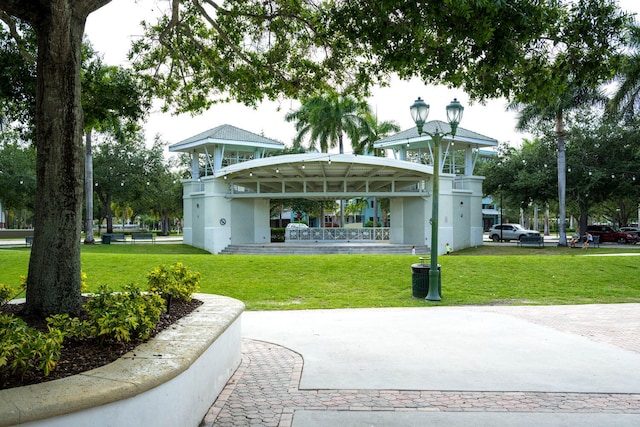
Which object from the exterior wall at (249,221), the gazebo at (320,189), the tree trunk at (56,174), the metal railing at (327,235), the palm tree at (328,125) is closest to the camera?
the tree trunk at (56,174)

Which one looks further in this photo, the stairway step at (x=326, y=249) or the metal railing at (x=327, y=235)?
the metal railing at (x=327, y=235)

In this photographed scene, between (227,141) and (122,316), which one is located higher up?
(227,141)

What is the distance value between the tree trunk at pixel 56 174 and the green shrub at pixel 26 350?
1.68 meters

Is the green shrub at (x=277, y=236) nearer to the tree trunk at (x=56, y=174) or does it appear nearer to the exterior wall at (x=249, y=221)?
the exterior wall at (x=249, y=221)

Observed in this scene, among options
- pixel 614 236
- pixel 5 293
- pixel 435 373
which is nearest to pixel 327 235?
pixel 614 236

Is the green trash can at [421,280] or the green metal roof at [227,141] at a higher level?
the green metal roof at [227,141]

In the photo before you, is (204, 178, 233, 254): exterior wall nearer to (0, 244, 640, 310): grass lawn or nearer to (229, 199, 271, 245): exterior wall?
(229, 199, 271, 245): exterior wall

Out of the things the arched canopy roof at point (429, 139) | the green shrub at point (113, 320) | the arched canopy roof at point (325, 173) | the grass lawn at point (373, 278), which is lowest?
the grass lawn at point (373, 278)

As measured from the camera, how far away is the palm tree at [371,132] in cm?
3972

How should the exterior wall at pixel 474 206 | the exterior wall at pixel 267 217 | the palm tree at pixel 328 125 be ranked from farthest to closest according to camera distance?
the palm tree at pixel 328 125 → the exterior wall at pixel 474 206 → the exterior wall at pixel 267 217

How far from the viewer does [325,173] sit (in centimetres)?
2853

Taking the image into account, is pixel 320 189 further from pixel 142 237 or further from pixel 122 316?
pixel 122 316

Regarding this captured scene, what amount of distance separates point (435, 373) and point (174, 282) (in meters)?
3.57

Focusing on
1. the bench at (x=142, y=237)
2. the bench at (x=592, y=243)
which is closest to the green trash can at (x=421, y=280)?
the bench at (x=592, y=243)
